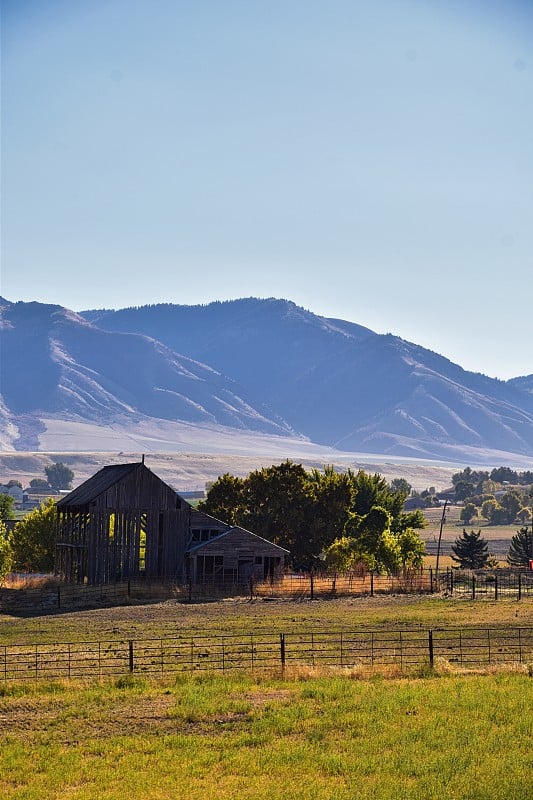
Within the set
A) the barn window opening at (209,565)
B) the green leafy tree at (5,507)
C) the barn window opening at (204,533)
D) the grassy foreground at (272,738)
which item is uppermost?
the green leafy tree at (5,507)

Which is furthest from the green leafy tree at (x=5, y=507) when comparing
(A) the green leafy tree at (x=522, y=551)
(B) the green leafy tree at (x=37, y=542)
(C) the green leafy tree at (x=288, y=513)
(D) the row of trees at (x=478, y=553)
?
(A) the green leafy tree at (x=522, y=551)

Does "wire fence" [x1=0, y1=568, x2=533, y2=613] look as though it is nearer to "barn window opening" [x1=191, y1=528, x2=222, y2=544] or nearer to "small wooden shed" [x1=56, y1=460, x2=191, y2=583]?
"small wooden shed" [x1=56, y1=460, x2=191, y2=583]

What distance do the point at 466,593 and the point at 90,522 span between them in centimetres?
2701

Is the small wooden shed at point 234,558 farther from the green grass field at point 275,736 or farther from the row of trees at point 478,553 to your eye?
the green grass field at point 275,736

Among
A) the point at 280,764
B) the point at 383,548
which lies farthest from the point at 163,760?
the point at 383,548

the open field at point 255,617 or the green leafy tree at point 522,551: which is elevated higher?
the green leafy tree at point 522,551

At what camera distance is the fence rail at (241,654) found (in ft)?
123

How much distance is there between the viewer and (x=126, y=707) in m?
32.0

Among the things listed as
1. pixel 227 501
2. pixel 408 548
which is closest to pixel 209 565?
pixel 227 501

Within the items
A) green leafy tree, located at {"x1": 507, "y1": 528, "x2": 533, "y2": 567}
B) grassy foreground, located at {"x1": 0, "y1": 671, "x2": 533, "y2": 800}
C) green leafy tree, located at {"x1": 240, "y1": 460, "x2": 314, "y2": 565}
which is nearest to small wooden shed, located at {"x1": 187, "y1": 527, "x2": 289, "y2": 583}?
green leafy tree, located at {"x1": 240, "y1": 460, "x2": 314, "y2": 565}

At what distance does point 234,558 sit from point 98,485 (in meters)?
11.6

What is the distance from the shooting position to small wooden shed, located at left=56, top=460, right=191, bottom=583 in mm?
76688

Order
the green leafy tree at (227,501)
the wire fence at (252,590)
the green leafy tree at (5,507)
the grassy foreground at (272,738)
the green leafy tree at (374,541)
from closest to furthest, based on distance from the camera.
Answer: the grassy foreground at (272,738) < the wire fence at (252,590) < the green leafy tree at (374,541) < the green leafy tree at (227,501) < the green leafy tree at (5,507)

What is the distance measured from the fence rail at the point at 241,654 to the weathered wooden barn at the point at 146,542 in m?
30.8
